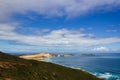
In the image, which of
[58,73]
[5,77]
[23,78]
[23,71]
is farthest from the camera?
[58,73]

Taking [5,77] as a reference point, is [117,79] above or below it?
below

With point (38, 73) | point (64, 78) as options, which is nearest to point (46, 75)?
point (38, 73)

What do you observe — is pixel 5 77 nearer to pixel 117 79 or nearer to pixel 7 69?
pixel 7 69

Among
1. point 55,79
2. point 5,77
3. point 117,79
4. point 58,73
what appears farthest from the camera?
point 117,79

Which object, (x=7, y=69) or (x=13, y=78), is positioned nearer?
A: (x=13, y=78)

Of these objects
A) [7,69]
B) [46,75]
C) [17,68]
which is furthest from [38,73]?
[7,69]

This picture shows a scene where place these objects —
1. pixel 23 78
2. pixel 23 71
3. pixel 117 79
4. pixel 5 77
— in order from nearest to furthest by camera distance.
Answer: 1. pixel 5 77
2. pixel 23 78
3. pixel 23 71
4. pixel 117 79

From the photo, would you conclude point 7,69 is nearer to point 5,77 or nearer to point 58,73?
point 5,77

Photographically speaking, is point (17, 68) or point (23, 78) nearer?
point (23, 78)

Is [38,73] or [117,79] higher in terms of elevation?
[38,73]
